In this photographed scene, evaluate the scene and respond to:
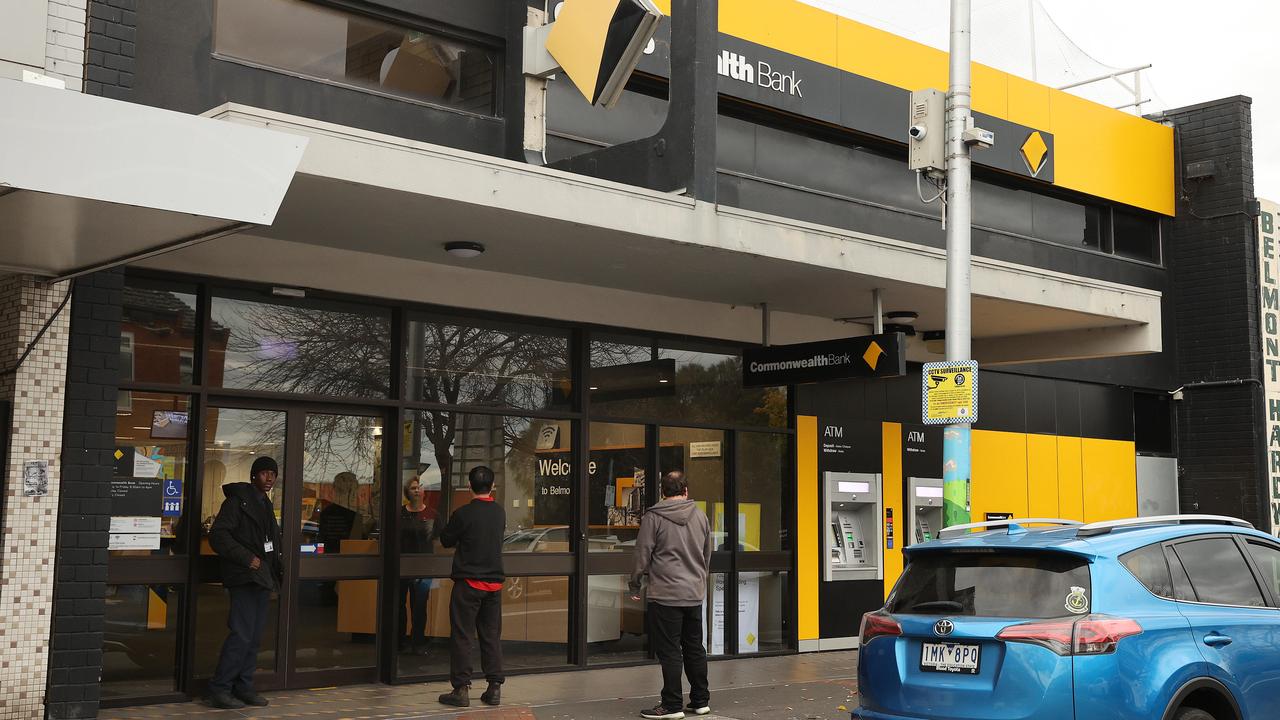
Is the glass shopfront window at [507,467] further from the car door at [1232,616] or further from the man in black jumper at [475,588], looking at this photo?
the car door at [1232,616]

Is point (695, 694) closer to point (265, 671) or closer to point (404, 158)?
point (265, 671)

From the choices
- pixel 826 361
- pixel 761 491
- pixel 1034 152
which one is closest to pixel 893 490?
pixel 761 491

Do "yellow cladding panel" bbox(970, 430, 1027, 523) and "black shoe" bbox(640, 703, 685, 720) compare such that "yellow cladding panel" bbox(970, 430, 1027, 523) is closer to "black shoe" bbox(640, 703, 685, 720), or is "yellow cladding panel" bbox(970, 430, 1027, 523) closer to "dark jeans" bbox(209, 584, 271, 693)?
"black shoe" bbox(640, 703, 685, 720)

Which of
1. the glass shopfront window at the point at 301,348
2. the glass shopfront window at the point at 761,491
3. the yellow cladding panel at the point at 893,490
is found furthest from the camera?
the yellow cladding panel at the point at 893,490

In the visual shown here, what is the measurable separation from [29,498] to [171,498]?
1.70 metres

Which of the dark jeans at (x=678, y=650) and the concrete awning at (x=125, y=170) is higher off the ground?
the concrete awning at (x=125, y=170)

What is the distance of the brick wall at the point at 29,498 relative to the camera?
7.69 m

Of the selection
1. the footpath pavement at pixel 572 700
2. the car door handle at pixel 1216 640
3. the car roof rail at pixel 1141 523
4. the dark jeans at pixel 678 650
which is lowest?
the footpath pavement at pixel 572 700

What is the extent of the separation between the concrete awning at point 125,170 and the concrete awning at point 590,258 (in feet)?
4.02

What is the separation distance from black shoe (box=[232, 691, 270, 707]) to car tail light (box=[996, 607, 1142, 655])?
571 cm

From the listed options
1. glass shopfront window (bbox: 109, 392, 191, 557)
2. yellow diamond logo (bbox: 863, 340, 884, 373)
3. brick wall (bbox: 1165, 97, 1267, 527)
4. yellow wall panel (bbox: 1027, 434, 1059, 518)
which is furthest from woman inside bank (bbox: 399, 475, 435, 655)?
brick wall (bbox: 1165, 97, 1267, 527)

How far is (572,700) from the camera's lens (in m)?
9.98

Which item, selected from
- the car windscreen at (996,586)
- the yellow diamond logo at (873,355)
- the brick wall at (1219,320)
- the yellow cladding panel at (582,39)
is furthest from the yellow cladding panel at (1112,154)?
the car windscreen at (996,586)

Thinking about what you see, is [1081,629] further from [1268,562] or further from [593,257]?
[593,257]
